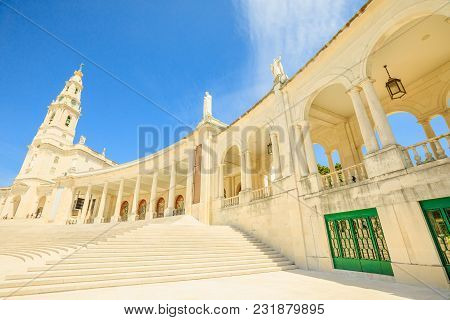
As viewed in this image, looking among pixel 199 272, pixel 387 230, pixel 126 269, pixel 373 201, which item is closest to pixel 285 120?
pixel 373 201

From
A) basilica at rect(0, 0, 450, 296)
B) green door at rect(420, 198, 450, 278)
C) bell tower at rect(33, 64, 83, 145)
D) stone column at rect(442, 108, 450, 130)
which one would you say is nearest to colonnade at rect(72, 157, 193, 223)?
basilica at rect(0, 0, 450, 296)

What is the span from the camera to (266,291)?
5312 millimetres

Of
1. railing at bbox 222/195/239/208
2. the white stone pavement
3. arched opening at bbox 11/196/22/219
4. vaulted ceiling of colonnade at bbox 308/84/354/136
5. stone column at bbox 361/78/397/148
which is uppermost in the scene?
vaulted ceiling of colonnade at bbox 308/84/354/136

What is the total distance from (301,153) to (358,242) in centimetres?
460

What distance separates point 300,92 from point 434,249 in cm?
833

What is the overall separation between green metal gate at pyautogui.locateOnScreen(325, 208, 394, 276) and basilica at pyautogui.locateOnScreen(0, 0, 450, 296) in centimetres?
3

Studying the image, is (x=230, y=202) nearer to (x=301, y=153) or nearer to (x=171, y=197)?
(x=171, y=197)

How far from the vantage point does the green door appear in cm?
536

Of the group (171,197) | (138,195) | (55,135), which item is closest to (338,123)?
(171,197)

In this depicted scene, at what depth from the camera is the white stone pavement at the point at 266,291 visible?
4.74 m

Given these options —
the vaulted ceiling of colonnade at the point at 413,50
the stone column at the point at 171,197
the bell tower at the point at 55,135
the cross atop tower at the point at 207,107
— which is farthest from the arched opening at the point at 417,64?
the bell tower at the point at 55,135

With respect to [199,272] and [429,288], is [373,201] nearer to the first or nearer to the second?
[429,288]

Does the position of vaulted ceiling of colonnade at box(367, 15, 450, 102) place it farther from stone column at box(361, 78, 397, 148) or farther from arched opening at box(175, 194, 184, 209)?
arched opening at box(175, 194, 184, 209)

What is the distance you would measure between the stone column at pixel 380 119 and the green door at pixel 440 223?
219cm
